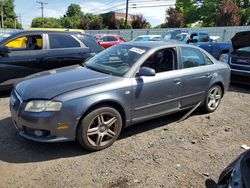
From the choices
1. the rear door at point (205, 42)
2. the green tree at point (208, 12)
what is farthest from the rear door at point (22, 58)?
the green tree at point (208, 12)

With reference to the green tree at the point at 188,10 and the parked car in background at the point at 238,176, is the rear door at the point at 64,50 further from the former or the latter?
the green tree at the point at 188,10

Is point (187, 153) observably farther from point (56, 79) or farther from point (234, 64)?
point (234, 64)

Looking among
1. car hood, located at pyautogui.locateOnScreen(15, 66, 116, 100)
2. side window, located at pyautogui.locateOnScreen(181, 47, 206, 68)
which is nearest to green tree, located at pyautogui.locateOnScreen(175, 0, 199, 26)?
Result: side window, located at pyautogui.locateOnScreen(181, 47, 206, 68)

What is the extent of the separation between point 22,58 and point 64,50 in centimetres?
108

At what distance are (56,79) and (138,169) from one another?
1.78 m

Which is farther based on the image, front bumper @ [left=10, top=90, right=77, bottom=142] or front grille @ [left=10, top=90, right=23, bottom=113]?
front grille @ [left=10, top=90, right=23, bottom=113]

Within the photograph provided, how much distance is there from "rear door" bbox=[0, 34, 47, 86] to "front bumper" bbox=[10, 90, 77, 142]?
290cm

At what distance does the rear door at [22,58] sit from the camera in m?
6.27

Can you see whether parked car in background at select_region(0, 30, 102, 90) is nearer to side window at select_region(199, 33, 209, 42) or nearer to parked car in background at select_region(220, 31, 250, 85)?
parked car in background at select_region(220, 31, 250, 85)

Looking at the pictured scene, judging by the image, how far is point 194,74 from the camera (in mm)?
5059

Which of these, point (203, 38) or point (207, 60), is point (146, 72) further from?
point (203, 38)

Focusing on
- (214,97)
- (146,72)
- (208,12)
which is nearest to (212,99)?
(214,97)

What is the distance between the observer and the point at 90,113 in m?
3.72

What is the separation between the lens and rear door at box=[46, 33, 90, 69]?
22.5 feet
